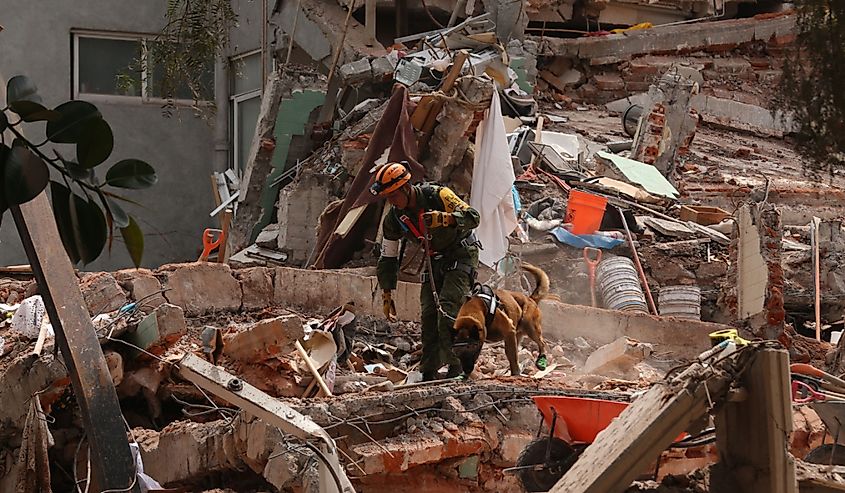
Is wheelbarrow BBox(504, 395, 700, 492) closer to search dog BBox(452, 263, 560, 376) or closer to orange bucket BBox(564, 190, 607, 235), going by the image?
search dog BBox(452, 263, 560, 376)

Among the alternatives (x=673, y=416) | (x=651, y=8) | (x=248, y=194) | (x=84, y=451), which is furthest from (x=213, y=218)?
(x=673, y=416)

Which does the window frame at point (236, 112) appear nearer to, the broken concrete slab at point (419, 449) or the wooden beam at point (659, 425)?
the broken concrete slab at point (419, 449)

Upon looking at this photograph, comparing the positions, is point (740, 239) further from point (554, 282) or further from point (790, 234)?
point (790, 234)

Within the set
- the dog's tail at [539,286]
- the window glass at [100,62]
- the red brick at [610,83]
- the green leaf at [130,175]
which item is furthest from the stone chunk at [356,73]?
the green leaf at [130,175]

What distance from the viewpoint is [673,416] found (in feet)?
15.3

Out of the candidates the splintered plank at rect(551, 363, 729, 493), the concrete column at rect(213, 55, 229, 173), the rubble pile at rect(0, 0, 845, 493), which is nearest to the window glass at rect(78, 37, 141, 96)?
the concrete column at rect(213, 55, 229, 173)

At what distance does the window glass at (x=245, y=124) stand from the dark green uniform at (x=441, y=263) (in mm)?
11245

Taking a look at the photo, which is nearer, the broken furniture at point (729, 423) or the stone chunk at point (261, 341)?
the broken furniture at point (729, 423)

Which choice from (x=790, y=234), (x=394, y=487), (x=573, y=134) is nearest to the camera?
(x=394, y=487)

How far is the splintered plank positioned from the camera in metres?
4.65

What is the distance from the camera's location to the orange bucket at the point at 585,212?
44.7 feet

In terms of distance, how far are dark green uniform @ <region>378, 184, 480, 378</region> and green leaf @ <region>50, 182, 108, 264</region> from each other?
5.30m

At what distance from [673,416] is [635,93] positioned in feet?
57.1

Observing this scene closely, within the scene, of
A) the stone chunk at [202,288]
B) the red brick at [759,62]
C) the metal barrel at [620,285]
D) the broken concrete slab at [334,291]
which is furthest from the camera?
the red brick at [759,62]
